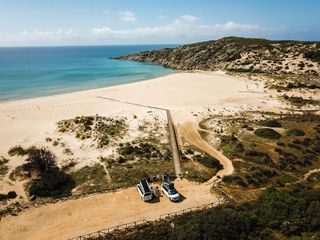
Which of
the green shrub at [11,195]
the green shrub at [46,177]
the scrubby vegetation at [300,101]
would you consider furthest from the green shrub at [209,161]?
the scrubby vegetation at [300,101]

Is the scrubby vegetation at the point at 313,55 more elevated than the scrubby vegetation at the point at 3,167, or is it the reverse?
the scrubby vegetation at the point at 313,55

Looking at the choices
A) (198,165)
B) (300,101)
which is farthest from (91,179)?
(300,101)

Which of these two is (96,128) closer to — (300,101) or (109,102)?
Result: (109,102)

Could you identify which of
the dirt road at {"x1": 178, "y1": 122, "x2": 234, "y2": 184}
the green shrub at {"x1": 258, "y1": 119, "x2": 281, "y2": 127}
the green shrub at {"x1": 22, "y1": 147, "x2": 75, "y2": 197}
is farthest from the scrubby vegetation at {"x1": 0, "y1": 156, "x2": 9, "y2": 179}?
the green shrub at {"x1": 258, "y1": 119, "x2": 281, "y2": 127}

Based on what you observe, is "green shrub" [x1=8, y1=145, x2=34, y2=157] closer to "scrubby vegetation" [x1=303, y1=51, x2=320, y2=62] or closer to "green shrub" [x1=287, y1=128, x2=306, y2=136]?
"green shrub" [x1=287, y1=128, x2=306, y2=136]

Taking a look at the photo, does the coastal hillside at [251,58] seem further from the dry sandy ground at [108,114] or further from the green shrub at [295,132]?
the green shrub at [295,132]

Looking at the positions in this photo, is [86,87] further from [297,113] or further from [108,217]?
[108,217]

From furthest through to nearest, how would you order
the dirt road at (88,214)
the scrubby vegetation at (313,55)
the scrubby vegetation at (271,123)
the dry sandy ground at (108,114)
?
the scrubby vegetation at (313,55) < the scrubby vegetation at (271,123) < the dry sandy ground at (108,114) < the dirt road at (88,214)
